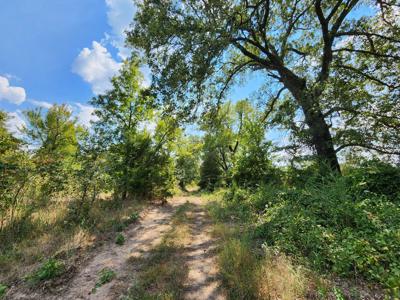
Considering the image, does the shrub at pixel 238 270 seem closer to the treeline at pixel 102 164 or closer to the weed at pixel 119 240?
the weed at pixel 119 240

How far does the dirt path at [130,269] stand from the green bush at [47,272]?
27 cm

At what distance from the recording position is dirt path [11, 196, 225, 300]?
3.07 m

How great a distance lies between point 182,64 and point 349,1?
7.53 metres

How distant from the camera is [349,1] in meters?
8.45

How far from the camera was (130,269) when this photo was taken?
379 centimetres

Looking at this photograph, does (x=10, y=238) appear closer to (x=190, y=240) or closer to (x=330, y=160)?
(x=190, y=240)

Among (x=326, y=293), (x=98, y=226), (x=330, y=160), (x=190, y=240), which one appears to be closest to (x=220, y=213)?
(x=190, y=240)

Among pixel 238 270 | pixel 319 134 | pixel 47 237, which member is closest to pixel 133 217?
pixel 47 237

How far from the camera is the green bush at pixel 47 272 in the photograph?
11.0 ft

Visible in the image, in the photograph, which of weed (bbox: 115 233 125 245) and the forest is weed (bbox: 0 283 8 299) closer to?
the forest

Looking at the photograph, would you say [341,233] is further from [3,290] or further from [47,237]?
[47,237]

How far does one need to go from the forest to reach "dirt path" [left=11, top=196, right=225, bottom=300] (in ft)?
Result: 0.11

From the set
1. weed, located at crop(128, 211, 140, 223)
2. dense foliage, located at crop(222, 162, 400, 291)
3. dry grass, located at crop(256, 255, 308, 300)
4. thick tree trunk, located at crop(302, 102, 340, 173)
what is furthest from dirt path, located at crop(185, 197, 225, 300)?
thick tree trunk, located at crop(302, 102, 340, 173)

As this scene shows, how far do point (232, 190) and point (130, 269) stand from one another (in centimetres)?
720
